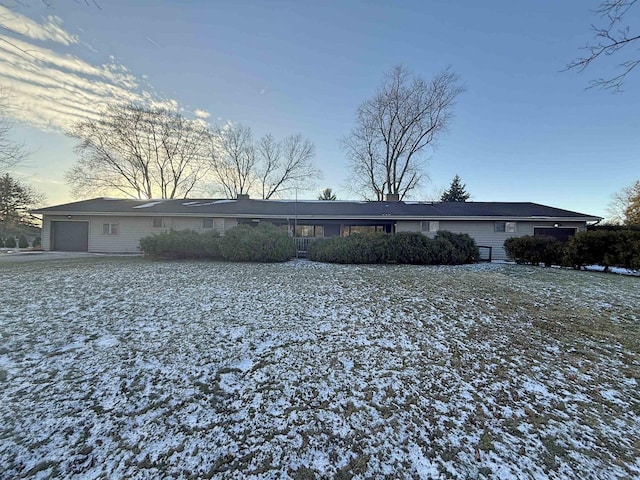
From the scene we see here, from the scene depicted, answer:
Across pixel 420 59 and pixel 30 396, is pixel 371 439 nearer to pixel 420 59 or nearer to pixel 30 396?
pixel 30 396

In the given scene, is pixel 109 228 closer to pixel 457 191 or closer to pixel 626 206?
pixel 457 191

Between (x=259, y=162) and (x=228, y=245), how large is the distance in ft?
63.4

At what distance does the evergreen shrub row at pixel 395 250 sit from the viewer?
35.1ft

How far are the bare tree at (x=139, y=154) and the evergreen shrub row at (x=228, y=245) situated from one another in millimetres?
18745

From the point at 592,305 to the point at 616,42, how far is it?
4.77m

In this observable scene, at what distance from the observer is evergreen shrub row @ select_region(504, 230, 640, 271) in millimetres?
8531

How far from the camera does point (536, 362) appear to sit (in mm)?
3289

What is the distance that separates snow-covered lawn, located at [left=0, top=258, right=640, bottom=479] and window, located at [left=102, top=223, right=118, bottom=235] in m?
12.2

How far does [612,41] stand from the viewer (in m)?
4.39

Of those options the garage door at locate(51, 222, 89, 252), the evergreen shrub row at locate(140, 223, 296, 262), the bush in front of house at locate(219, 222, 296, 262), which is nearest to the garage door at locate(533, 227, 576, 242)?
the evergreen shrub row at locate(140, 223, 296, 262)

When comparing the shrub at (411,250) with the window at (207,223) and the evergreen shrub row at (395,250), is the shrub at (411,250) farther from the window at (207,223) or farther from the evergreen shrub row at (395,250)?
the window at (207,223)

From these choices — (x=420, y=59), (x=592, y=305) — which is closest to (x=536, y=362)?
(x=592, y=305)

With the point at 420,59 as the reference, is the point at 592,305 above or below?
below

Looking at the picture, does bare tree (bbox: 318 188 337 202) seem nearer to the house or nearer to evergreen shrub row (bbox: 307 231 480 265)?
the house
